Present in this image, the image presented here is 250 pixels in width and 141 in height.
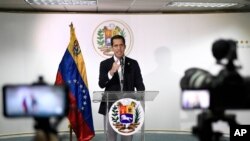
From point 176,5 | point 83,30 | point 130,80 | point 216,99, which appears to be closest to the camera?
point 216,99

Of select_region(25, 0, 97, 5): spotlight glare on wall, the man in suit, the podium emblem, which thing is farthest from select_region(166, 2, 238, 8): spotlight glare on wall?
the podium emblem

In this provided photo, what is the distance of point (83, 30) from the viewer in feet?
16.0

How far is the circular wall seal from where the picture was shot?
4891 millimetres

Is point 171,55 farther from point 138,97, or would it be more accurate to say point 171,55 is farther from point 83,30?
point 138,97

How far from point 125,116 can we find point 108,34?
2244 mm

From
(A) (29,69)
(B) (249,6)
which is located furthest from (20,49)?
(B) (249,6)

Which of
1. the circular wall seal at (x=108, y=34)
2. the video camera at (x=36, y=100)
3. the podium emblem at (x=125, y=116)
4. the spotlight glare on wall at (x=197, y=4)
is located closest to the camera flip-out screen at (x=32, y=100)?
the video camera at (x=36, y=100)

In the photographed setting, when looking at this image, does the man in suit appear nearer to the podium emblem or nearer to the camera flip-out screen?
the podium emblem

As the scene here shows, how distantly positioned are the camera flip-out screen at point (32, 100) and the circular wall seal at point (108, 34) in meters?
4.43

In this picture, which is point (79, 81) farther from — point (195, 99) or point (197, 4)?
point (195, 99)

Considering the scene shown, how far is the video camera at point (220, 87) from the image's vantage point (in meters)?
0.53

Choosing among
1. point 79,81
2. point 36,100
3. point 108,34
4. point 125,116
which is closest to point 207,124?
point 36,100

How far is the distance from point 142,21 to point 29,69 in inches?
71.8

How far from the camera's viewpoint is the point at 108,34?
4914 mm
